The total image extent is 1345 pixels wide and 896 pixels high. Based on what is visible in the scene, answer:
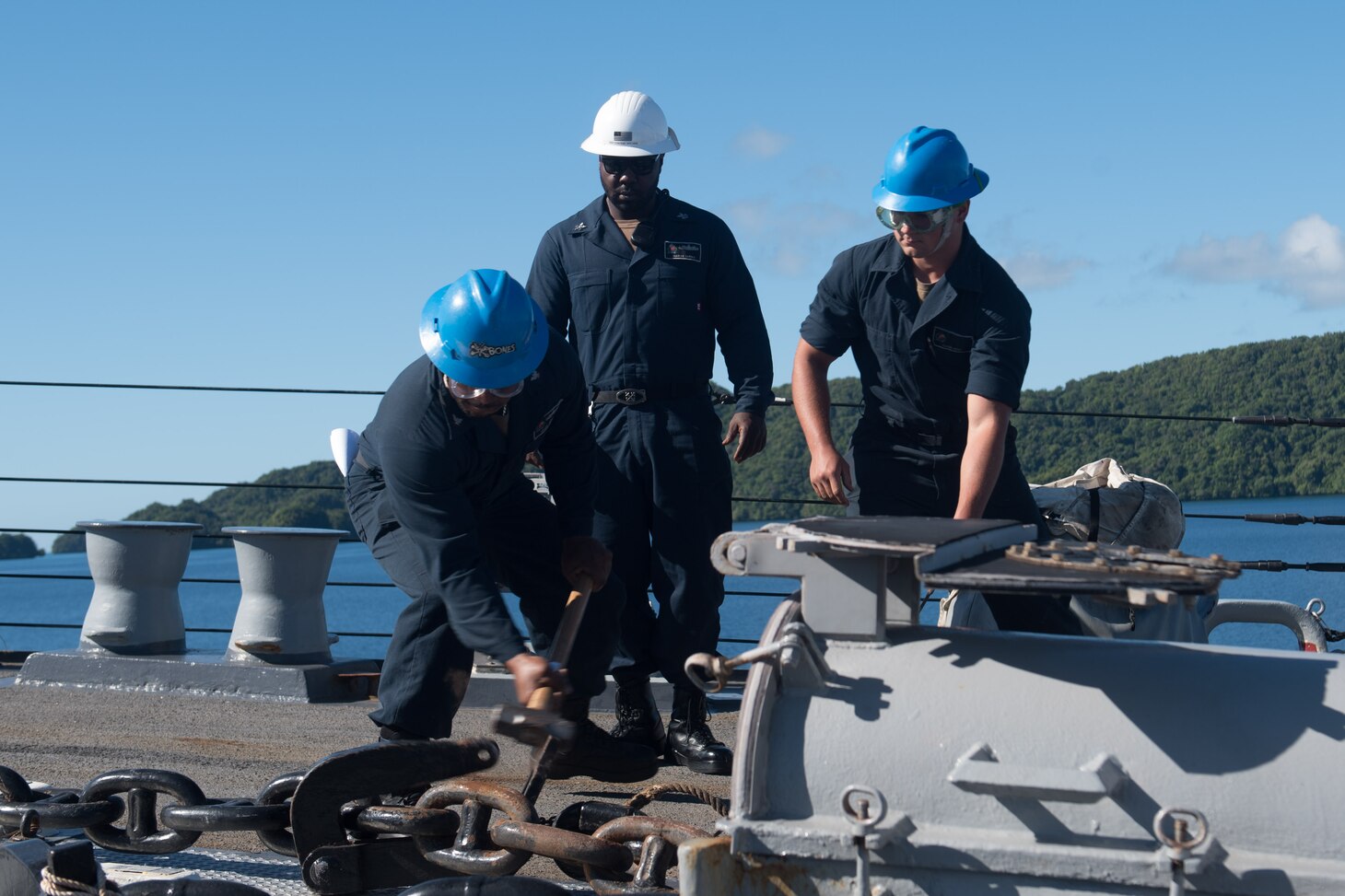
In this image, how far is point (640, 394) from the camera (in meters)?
4.79

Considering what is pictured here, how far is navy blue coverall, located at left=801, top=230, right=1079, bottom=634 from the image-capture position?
4.22 meters

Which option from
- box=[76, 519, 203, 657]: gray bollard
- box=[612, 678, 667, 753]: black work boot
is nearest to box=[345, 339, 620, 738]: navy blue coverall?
box=[612, 678, 667, 753]: black work boot

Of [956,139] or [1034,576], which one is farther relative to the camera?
[956,139]

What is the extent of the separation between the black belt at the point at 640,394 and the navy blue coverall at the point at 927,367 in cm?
49

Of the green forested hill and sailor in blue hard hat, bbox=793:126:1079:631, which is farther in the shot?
the green forested hill

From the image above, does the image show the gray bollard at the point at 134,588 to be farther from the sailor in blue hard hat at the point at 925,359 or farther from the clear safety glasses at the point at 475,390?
the sailor in blue hard hat at the point at 925,359

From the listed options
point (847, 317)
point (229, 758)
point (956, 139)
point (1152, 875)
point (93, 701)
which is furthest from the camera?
point (93, 701)

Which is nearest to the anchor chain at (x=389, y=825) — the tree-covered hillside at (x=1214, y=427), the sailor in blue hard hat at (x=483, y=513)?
the sailor in blue hard hat at (x=483, y=513)

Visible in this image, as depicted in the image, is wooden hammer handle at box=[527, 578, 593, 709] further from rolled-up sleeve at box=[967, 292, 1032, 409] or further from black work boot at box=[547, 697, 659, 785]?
rolled-up sleeve at box=[967, 292, 1032, 409]

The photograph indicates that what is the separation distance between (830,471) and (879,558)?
1.94 m

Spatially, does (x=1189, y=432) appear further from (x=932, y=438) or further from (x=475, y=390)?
(x=475, y=390)

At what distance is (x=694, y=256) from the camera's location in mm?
4898

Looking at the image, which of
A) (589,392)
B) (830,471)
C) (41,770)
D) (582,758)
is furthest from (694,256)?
(41,770)

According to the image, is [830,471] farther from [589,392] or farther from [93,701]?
[93,701]
